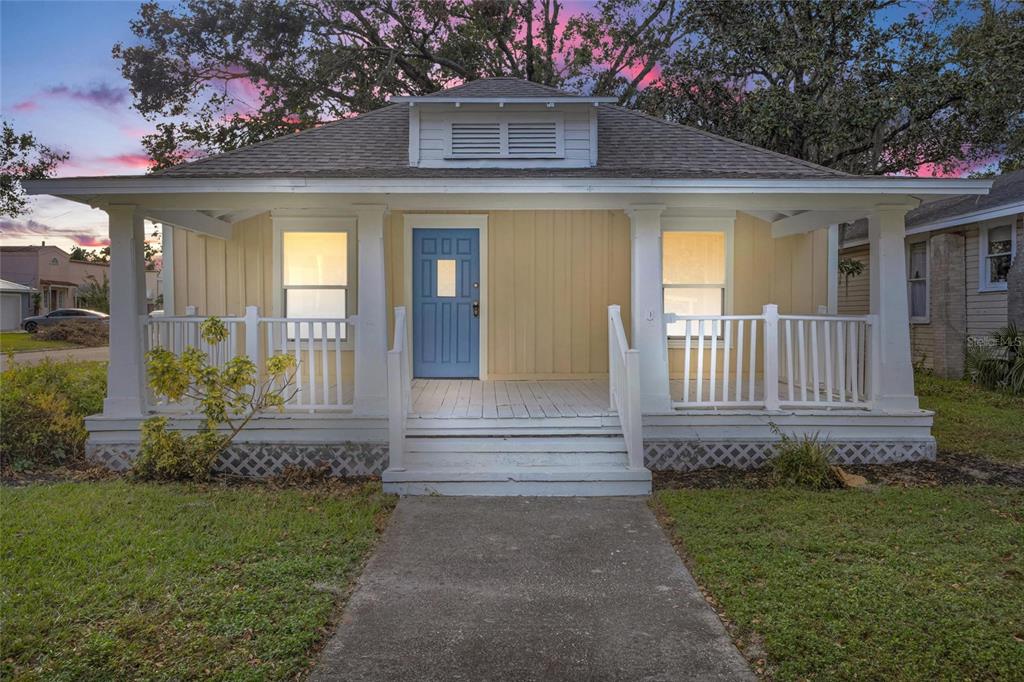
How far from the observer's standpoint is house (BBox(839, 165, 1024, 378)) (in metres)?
11.9

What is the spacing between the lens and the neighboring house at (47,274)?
1655 inches

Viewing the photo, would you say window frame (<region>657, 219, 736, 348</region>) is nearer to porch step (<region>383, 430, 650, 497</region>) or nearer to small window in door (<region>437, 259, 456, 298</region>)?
small window in door (<region>437, 259, 456, 298</region>)

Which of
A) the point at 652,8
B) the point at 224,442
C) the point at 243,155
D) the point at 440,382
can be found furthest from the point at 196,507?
the point at 652,8

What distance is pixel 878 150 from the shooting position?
45.4 feet

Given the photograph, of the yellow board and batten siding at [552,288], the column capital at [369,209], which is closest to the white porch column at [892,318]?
the yellow board and batten siding at [552,288]

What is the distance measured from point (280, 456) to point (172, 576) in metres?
2.68

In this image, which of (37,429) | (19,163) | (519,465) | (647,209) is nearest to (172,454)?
(37,429)

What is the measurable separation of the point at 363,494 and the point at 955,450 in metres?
6.37

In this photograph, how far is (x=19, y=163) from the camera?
1426cm

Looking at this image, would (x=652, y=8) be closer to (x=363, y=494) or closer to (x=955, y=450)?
(x=955, y=450)

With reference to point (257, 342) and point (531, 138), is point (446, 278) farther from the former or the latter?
point (257, 342)

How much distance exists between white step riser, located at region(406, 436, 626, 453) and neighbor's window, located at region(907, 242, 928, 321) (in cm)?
1110

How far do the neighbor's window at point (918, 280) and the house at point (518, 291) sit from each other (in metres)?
7.21

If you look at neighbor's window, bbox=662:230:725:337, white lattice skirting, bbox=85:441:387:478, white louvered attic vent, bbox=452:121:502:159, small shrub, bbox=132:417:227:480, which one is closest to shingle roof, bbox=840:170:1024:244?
neighbor's window, bbox=662:230:725:337
